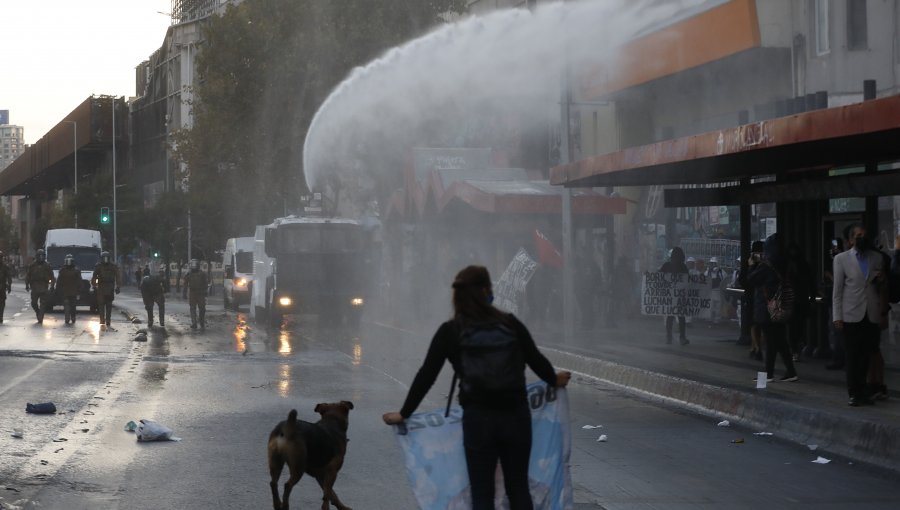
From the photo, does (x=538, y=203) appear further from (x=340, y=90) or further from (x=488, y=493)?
(x=488, y=493)

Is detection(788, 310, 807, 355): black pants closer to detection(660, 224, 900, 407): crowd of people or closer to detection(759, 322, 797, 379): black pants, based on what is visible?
detection(660, 224, 900, 407): crowd of people

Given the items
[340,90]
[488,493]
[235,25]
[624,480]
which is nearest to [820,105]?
[624,480]

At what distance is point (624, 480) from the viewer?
9.36 meters

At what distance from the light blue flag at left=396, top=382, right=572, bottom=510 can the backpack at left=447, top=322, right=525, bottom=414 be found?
1.77ft

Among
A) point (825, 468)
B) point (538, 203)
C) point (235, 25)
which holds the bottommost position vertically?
point (825, 468)

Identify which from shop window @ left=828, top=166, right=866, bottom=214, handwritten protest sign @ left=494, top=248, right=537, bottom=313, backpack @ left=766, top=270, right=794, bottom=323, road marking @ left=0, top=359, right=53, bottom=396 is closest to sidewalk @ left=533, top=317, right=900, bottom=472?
backpack @ left=766, top=270, right=794, bottom=323

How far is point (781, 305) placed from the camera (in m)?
14.6

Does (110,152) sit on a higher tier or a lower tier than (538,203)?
higher

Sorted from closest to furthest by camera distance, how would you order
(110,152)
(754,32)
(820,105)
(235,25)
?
(820,105) < (754,32) < (235,25) < (110,152)

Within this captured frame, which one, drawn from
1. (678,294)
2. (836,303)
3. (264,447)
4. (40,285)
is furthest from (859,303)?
(40,285)

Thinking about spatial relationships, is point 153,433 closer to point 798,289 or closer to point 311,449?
point 311,449

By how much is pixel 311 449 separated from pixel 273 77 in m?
43.0

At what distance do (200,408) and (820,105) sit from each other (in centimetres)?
1122

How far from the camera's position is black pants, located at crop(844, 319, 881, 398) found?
12.3 m
